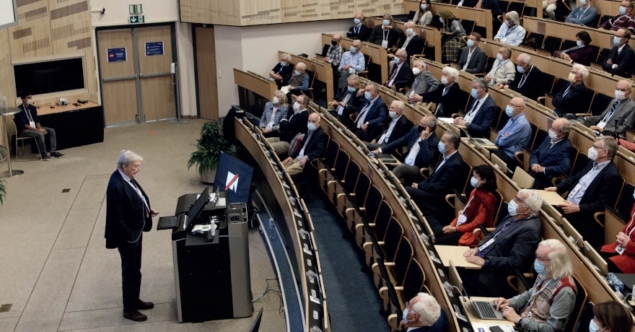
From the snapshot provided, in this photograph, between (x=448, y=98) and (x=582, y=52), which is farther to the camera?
(x=582, y=52)

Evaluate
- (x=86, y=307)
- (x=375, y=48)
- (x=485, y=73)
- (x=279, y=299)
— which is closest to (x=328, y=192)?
(x=279, y=299)

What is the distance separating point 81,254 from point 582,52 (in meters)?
6.23

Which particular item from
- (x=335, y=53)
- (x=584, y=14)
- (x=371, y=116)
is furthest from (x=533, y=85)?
(x=335, y=53)

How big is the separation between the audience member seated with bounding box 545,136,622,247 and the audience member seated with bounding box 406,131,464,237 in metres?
1.04

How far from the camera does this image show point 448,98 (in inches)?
358

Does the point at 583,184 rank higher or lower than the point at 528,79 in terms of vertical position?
lower

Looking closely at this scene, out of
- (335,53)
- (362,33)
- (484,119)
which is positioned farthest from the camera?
(362,33)

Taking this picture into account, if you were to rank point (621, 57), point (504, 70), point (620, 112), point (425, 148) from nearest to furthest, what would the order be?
point (620, 112) < point (425, 148) < point (621, 57) < point (504, 70)

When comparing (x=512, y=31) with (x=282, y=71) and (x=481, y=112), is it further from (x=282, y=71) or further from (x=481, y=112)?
(x=282, y=71)

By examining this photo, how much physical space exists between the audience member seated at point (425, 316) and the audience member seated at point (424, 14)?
844 cm

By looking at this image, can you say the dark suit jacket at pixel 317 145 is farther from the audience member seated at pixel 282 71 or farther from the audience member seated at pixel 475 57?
the audience member seated at pixel 282 71

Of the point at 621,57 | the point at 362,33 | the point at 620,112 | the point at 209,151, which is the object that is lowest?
the point at 209,151

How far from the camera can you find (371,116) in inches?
361

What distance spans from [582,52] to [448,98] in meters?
1.83
